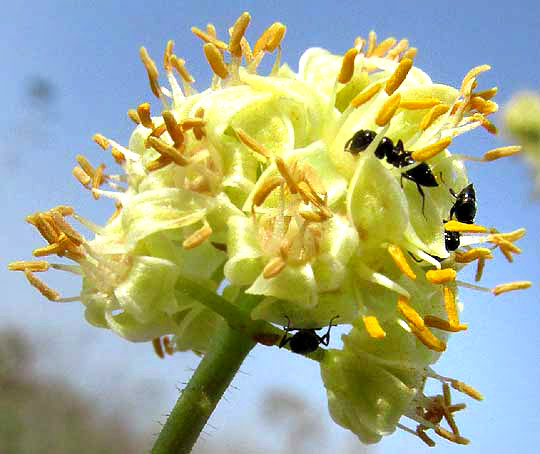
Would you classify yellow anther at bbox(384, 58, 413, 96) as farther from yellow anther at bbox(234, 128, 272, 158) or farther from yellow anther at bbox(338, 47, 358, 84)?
yellow anther at bbox(234, 128, 272, 158)

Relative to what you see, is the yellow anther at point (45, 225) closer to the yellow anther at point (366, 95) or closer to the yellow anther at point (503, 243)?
the yellow anther at point (366, 95)

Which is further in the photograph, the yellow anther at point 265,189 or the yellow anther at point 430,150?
the yellow anther at point 430,150

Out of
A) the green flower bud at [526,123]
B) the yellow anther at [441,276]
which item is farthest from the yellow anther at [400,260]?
the green flower bud at [526,123]

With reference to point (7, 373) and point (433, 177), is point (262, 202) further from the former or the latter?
point (7, 373)

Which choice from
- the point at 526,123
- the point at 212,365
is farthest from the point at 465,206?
the point at 526,123

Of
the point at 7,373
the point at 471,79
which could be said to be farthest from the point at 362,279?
the point at 7,373

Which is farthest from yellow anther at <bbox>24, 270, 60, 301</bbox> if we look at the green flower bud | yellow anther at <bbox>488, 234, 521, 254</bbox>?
the green flower bud
